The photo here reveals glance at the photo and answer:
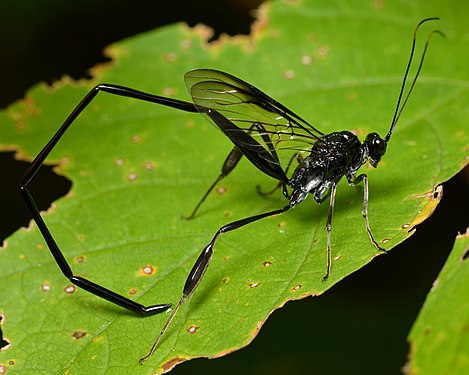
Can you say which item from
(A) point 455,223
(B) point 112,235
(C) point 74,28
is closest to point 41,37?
(C) point 74,28

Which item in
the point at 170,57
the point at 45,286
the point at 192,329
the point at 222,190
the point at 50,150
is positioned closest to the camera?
the point at 192,329

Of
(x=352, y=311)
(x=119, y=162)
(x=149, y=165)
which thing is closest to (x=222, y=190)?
(x=149, y=165)

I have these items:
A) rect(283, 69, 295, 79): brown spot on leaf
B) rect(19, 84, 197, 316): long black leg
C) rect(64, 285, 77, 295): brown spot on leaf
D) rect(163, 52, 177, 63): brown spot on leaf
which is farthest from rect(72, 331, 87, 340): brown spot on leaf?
rect(163, 52, 177, 63): brown spot on leaf

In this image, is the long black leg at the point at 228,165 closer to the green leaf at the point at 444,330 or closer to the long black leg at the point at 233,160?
the long black leg at the point at 233,160

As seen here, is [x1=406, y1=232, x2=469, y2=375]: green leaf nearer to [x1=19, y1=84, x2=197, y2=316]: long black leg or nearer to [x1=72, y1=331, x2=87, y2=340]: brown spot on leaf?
[x1=19, y1=84, x2=197, y2=316]: long black leg

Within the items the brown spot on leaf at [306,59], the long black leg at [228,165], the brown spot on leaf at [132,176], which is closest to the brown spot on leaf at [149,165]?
the brown spot on leaf at [132,176]

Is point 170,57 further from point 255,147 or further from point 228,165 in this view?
point 255,147

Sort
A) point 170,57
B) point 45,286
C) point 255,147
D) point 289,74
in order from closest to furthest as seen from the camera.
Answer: point 255,147 < point 45,286 < point 289,74 < point 170,57
